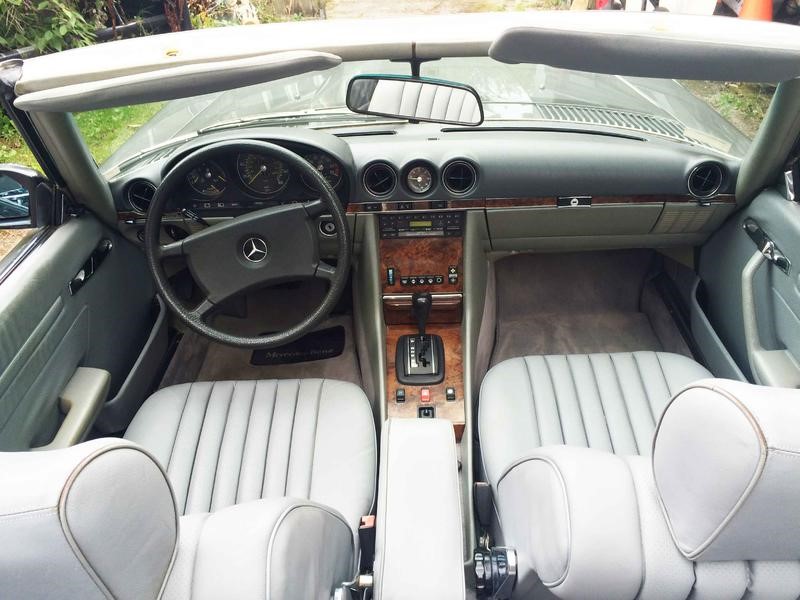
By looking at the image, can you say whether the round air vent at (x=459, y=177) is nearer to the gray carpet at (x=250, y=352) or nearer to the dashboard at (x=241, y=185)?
the dashboard at (x=241, y=185)

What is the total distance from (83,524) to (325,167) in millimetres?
1510

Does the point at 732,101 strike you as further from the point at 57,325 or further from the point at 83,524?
the point at 83,524

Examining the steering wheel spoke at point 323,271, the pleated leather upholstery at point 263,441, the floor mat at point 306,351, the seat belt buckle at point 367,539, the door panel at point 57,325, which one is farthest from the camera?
the floor mat at point 306,351

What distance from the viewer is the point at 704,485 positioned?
0.92 meters

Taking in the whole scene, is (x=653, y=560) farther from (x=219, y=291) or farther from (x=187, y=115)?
(x=187, y=115)

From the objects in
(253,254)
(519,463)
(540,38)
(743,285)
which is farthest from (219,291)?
(743,285)

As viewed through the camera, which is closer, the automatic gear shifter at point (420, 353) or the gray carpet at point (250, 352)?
the automatic gear shifter at point (420, 353)

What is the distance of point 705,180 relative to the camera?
86.7 inches

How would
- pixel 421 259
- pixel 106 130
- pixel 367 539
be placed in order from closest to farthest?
pixel 367 539
pixel 421 259
pixel 106 130

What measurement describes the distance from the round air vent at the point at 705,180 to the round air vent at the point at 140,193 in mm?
1967

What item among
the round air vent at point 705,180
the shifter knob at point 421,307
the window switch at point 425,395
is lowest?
the window switch at point 425,395

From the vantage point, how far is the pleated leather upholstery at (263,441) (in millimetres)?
1737

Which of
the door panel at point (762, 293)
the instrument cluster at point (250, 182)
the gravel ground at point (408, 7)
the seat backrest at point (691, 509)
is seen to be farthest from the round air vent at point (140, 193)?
the gravel ground at point (408, 7)

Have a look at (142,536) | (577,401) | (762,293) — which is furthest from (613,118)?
(142,536)
